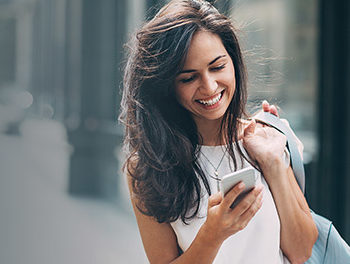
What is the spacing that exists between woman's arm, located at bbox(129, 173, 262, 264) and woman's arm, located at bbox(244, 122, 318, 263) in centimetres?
14

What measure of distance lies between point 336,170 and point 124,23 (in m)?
2.73

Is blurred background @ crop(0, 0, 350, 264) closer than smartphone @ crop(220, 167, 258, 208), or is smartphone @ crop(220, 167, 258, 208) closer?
smartphone @ crop(220, 167, 258, 208)

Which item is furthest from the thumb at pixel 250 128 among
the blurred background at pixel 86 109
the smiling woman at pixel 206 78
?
the blurred background at pixel 86 109

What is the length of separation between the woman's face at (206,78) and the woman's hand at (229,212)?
0.76ft

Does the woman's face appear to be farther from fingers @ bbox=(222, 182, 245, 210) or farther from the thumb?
fingers @ bbox=(222, 182, 245, 210)

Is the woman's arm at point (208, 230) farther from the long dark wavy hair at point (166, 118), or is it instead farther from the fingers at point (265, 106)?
the fingers at point (265, 106)

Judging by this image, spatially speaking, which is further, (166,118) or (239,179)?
(166,118)

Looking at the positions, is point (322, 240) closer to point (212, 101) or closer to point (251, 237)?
point (251, 237)

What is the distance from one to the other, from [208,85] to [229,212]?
1.05ft

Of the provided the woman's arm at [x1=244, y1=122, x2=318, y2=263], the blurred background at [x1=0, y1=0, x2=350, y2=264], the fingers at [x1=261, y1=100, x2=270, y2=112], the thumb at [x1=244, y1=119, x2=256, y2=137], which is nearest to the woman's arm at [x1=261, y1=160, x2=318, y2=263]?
the woman's arm at [x1=244, y1=122, x2=318, y2=263]

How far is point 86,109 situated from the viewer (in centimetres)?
489

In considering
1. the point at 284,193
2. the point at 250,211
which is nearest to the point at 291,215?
the point at 284,193

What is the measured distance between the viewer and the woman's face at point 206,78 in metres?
1.09

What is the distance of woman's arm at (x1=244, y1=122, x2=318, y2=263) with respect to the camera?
115 centimetres
